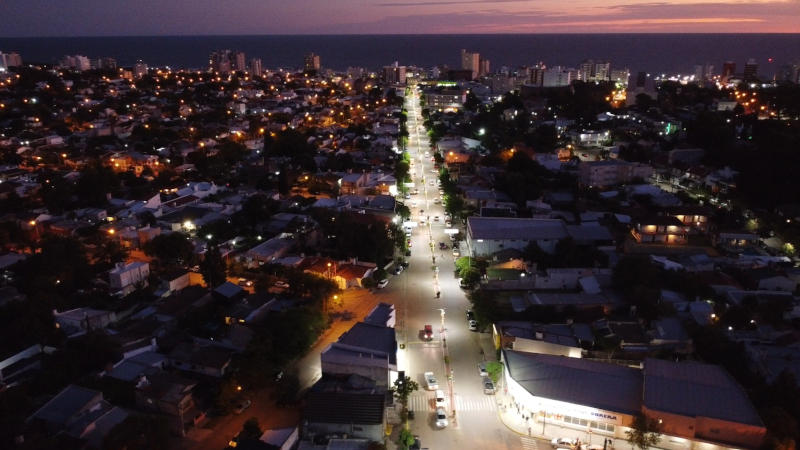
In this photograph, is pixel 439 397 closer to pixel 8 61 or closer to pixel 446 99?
pixel 446 99

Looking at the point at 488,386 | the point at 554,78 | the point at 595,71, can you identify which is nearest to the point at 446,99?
the point at 554,78

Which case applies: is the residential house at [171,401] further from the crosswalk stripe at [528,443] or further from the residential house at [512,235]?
the residential house at [512,235]

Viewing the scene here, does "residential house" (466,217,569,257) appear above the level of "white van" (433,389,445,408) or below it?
above

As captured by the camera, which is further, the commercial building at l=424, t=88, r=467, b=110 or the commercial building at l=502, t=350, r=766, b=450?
the commercial building at l=424, t=88, r=467, b=110

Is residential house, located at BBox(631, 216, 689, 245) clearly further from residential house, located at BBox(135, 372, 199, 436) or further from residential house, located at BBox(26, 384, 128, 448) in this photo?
residential house, located at BBox(26, 384, 128, 448)

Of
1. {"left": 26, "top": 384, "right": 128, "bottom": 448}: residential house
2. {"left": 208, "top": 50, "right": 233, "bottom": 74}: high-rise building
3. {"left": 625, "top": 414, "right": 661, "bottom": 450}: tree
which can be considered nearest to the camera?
{"left": 26, "top": 384, "right": 128, "bottom": 448}: residential house

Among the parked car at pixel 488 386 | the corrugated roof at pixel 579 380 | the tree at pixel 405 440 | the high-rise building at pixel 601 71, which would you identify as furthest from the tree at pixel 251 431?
the high-rise building at pixel 601 71

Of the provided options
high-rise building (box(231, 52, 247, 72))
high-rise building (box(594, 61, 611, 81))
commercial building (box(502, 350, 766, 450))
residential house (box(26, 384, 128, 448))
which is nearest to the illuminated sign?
commercial building (box(502, 350, 766, 450))
